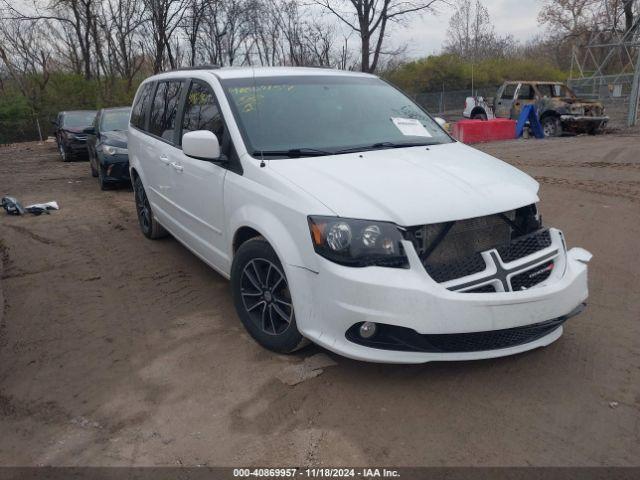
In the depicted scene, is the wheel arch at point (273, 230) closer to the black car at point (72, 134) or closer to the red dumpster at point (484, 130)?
the black car at point (72, 134)

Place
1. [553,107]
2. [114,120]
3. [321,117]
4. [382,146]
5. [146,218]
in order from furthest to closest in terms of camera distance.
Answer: [553,107]
[114,120]
[146,218]
[321,117]
[382,146]

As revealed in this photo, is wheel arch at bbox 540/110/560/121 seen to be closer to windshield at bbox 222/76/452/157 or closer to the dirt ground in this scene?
the dirt ground

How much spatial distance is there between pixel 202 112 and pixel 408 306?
2480 mm

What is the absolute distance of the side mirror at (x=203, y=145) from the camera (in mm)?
3635

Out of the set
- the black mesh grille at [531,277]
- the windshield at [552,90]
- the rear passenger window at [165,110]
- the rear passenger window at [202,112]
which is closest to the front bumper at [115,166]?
the rear passenger window at [165,110]

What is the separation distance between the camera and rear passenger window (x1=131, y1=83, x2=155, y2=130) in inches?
235

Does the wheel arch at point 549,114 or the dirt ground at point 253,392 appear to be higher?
the wheel arch at point 549,114

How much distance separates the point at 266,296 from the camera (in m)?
3.48

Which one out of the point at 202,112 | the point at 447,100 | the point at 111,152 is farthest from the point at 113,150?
the point at 447,100

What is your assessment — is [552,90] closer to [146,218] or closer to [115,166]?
[115,166]

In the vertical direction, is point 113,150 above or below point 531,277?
above

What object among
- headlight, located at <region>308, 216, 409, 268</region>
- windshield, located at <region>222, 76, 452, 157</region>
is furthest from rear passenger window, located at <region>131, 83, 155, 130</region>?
headlight, located at <region>308, 216, 409, 268</region>

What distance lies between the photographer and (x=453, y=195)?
3.03m

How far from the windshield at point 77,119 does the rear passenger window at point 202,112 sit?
1295cm
